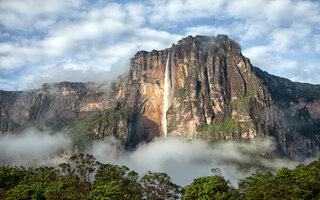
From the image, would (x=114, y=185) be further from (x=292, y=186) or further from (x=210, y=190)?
(x=292, y=186)

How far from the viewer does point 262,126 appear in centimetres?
19675

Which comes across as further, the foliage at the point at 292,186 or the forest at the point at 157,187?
the forest at the point at 157,187

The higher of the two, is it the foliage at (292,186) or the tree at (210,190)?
the foliage at (292,186)

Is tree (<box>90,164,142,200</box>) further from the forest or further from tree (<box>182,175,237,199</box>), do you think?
tree (<box>182,175,237,199</box>)

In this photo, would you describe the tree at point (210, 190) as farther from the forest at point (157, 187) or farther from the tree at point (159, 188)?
the tree at point (159, 188)

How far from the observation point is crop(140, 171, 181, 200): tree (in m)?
80.8

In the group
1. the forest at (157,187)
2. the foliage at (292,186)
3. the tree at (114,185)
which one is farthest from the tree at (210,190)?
the tree at (114,185)

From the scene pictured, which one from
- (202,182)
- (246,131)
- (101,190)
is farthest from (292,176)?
(246,131)

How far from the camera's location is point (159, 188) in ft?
270

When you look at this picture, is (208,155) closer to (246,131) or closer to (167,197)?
(246,131)

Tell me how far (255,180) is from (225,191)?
10676 mm

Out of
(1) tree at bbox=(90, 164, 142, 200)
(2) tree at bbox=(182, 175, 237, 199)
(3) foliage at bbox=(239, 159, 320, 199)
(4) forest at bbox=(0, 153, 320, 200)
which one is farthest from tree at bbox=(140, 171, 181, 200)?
(3) foliage at bbox=(239, 159, 320, 199)

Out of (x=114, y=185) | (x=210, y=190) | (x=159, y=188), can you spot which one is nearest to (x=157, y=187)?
(x=159, y=188)

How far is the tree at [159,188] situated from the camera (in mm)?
80750
